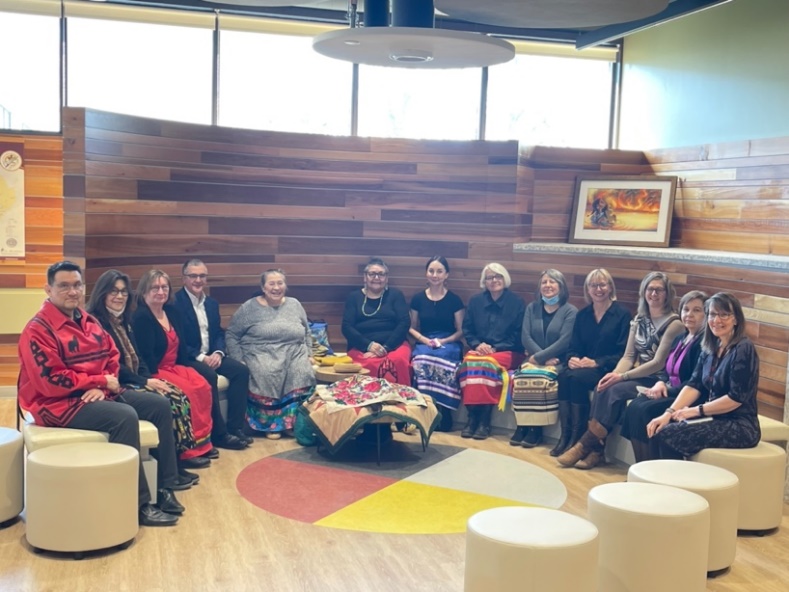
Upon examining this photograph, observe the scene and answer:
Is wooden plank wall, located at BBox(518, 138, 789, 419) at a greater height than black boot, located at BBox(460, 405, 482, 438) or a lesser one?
greater

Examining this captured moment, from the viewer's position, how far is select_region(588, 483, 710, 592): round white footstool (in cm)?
373

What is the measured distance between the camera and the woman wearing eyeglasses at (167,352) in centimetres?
569

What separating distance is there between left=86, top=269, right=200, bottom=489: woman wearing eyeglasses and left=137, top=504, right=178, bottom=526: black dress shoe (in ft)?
1.77

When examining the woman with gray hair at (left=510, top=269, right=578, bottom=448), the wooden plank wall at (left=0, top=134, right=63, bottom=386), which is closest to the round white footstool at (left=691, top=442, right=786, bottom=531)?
the woman with gray hair at (left=510, top=269, right=578, bottom=448)

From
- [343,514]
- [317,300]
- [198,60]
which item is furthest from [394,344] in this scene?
[198,60]

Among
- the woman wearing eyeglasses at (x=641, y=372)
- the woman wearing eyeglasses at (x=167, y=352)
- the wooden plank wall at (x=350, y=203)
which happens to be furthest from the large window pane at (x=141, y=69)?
the woman wearing eyeglasses at (x=641, y=372)

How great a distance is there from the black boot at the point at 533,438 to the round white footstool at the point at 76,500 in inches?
119

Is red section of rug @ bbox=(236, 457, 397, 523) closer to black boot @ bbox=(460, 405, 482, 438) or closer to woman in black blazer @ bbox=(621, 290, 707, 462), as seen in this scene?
black boot @ bbox=(460, 405, 482, 438)

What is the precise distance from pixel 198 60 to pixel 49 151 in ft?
4.46

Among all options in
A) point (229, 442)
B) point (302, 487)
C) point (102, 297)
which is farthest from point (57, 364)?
point (229, 442)

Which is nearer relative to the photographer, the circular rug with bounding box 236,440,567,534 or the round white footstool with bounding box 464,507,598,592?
the round white footstool with bounding box 464,507,598,592

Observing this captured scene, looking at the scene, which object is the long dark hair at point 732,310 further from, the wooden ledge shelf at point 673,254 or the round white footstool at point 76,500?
the round white footstool at point 76,500

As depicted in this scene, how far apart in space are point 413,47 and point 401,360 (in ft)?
8.43

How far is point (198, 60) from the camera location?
24.3 feet
